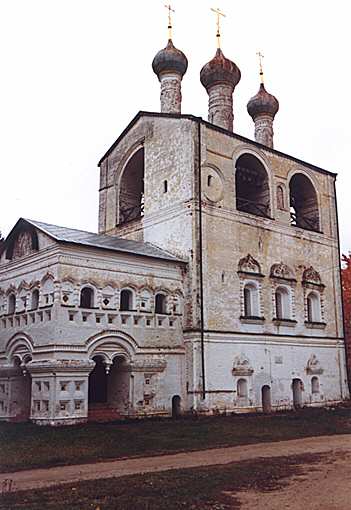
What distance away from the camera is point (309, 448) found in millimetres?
11906

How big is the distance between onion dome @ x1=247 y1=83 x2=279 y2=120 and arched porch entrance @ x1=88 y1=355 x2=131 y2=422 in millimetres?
13756

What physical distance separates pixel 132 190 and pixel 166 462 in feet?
46.6

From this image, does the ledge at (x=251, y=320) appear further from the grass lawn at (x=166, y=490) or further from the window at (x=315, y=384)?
the grass lawn at (x=166, y=490)

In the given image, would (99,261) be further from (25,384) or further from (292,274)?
(292,274)

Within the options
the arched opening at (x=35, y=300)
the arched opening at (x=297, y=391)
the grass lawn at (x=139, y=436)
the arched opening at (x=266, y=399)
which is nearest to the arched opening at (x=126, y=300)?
the arched opening at (x=35, y=300)

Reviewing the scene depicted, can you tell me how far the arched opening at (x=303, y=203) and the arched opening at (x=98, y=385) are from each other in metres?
10.2

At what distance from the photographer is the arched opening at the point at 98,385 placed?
1762 cm

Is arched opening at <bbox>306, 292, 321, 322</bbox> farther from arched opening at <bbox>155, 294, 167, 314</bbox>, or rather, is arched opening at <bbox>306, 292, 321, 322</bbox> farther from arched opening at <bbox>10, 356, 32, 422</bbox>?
arched opening at <bbox>10, 356, 32, 422</bbox>

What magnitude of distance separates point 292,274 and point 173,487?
14.9 m

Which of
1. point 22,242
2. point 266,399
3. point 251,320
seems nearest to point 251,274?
point 251,320

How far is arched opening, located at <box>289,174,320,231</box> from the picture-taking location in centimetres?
2377

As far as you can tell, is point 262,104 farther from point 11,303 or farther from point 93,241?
point 11,303

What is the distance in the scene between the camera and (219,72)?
22.8m

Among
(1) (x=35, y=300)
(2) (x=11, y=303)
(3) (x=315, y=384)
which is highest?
(2) (x=11, y=303)
